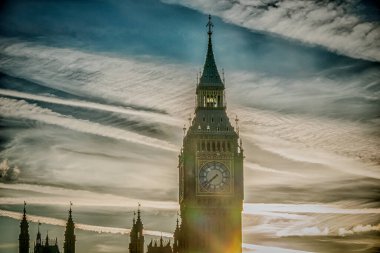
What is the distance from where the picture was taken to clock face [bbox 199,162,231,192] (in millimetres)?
85688

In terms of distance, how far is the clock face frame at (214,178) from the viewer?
85.6 metres

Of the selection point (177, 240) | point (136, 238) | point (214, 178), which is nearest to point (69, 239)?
point (136, 238)

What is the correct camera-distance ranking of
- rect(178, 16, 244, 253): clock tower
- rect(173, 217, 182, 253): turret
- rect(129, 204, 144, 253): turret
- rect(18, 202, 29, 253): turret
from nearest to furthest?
rect(178, 16, 244, 253): clock tower, rect(173, 217, 182, 253): turret, rect(129, 204, 144, 253): turret, rect(18, 202, 29, 253): turret

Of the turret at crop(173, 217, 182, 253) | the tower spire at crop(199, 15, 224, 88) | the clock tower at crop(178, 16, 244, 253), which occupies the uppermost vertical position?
the tower spire at crop(199, 15, 224, 88)

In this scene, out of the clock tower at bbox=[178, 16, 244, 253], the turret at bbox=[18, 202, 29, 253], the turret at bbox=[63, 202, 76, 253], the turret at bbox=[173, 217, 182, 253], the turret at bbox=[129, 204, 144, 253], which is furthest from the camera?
the turret at bbox=[18, 202, 29, 253]

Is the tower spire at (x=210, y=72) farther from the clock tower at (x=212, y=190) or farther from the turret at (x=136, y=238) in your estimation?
the turret at (x=136, y=238)

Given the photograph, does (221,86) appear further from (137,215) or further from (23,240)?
(23,240)

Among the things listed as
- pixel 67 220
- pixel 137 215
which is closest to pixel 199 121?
pixel 137 215

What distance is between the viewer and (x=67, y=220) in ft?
316

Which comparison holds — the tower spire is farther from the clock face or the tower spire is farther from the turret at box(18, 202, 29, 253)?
the turret at box(18, 202, 29, 253)

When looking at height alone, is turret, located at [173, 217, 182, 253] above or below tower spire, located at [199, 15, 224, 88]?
below

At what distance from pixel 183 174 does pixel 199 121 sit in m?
6.41

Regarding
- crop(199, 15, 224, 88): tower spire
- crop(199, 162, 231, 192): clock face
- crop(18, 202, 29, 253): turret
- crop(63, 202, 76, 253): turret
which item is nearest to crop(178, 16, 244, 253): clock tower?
crop(199, 162, 231, 192): clock face

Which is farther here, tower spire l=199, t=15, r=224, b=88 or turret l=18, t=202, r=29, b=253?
turret l=18, t=202, r=29, b=253
